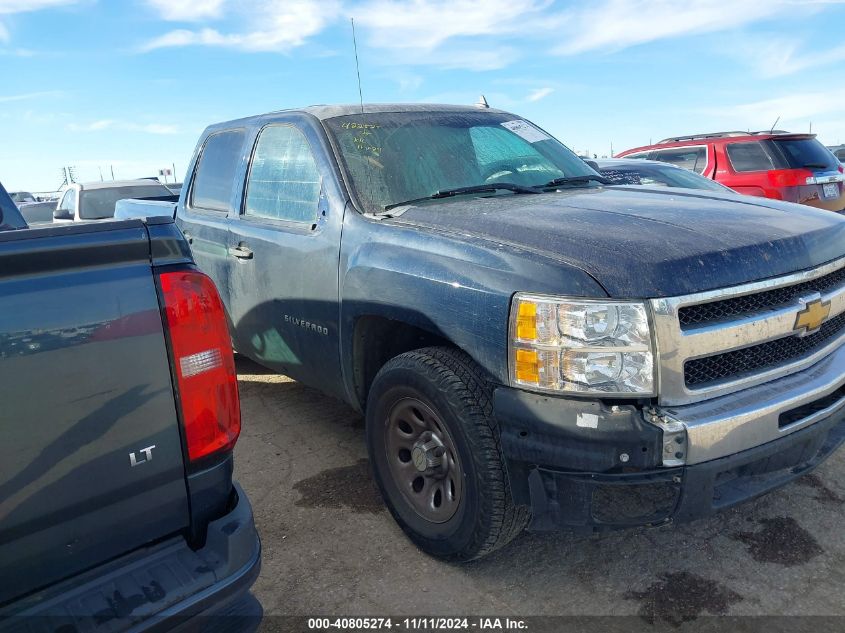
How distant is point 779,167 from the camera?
9.00m

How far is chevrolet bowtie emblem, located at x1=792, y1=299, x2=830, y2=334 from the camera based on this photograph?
2.43m

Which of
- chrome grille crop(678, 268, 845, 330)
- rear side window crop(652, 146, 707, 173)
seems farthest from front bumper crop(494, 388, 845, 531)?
rear side window crop(652, 146, 707, 173)

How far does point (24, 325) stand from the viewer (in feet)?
4.45

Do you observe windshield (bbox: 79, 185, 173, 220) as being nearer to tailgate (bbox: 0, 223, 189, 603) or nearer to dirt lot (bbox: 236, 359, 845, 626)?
dirt lot (bbox: 236, 359, 845, 626)

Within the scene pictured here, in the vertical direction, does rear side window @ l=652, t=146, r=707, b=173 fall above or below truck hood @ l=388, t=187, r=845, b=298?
above

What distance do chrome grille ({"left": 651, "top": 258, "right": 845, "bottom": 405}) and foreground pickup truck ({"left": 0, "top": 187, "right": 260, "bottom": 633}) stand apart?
1.36 meters

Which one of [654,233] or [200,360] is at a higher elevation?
[654,233]

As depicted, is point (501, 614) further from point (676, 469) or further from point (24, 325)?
point (24, 325)

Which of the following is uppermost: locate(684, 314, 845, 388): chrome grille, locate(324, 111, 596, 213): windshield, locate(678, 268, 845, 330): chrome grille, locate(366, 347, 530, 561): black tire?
locate(324, 111, 596, 213): windshield

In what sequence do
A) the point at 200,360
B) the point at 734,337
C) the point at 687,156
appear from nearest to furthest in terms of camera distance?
the point at 200,360 → the point at 734,337 → the point at 687,156

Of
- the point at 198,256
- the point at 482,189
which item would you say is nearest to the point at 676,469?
the point at 482,189

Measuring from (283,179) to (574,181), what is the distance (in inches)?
63.0

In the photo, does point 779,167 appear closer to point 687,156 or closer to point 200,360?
point 687,156

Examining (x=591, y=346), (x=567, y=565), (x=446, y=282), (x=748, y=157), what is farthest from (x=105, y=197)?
(x=591, y=346)
